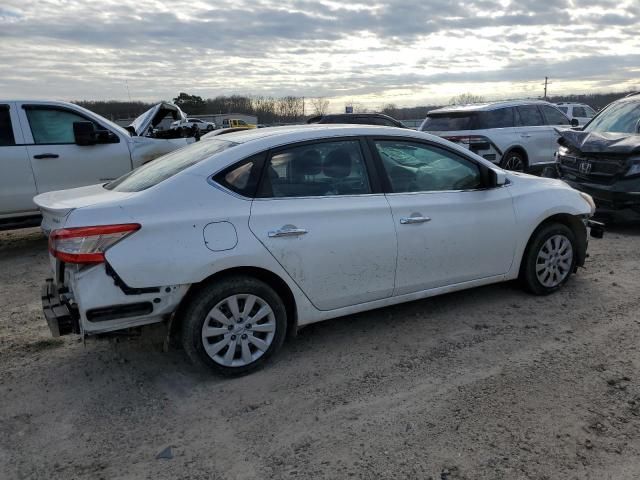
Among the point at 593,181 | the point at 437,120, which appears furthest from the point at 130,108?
the point at 593,181

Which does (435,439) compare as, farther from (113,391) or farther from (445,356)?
(113,391)

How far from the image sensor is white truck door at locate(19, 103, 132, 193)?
6844 millimetres

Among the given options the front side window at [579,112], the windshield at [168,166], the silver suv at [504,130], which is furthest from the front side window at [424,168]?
the front side window at [579,112]

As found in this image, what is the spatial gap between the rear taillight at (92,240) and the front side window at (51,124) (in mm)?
4550

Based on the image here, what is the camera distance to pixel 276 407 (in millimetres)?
3191

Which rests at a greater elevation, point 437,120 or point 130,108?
point 130,108

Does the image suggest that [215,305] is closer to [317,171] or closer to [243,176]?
[243,176]

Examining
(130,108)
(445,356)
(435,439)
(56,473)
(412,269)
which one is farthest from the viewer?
(130,108)

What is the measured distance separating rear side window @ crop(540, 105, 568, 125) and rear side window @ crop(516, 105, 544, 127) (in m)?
0.24

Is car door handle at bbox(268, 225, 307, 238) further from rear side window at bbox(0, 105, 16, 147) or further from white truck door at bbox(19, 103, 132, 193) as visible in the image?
rear side window at bbox(0, 105, 16, 147)

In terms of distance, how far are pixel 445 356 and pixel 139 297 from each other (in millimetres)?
2130

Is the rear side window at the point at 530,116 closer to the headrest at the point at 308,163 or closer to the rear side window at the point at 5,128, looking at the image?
the headrest at the point at 308,163

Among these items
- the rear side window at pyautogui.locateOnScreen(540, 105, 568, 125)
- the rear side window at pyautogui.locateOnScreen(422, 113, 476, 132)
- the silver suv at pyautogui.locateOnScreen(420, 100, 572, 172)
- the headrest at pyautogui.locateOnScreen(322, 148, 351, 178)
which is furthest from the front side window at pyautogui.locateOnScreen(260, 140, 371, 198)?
the rear side window at pyautogui.locateOnScreen(540, 105, 568, 125)

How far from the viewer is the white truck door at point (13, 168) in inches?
261
